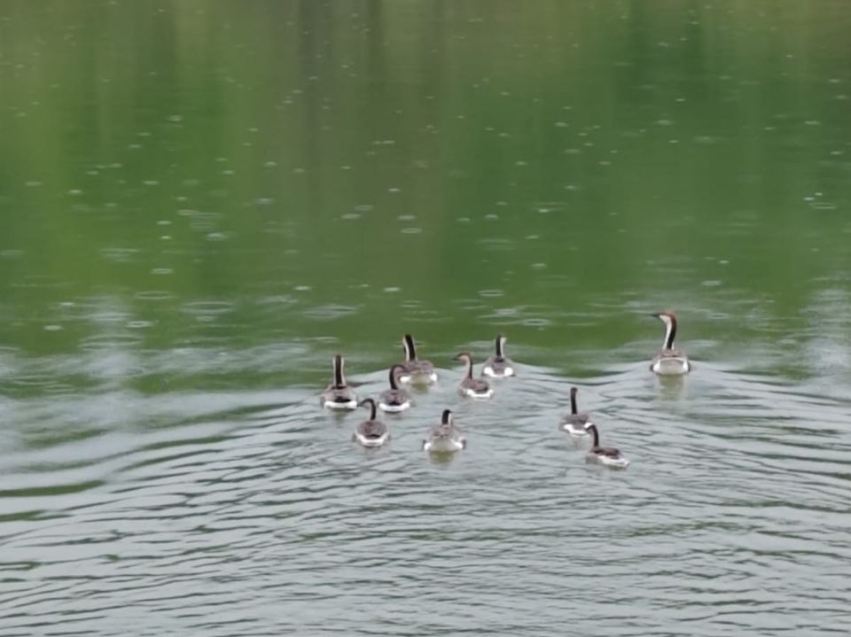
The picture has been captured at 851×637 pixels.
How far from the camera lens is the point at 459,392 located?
74.4ft

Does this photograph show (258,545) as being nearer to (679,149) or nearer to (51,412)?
(51,412)

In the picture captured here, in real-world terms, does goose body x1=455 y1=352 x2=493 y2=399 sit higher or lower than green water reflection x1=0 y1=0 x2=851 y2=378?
lower

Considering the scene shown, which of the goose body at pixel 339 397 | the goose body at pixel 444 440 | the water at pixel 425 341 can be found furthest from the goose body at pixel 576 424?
the goose body at pixel 339 397

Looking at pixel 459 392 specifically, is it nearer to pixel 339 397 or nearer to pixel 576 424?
pixel 339 397

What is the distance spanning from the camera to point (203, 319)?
28.3 m

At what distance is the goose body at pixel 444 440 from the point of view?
65.5 feet

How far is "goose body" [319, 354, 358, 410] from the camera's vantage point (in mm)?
22172

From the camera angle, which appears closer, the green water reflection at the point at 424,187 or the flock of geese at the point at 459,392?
the flock of geese at the point at 459,392

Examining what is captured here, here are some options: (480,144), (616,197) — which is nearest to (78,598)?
(616,197)

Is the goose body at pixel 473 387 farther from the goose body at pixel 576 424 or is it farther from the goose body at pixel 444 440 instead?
the goose body at pixel 444 440

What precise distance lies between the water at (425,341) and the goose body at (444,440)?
16 centimetres

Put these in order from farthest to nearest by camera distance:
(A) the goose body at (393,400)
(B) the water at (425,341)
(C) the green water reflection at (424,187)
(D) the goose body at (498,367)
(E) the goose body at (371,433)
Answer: (C) the green water reflection at (424,187) < (D) the goose body at (498,367) < (A) the goose body at (393,400) < (E) the goose body at (371,433) < (B) the water at (425,341)

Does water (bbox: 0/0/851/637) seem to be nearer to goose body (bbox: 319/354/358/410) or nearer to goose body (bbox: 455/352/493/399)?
goose body (bbox: 455/352/493/399)

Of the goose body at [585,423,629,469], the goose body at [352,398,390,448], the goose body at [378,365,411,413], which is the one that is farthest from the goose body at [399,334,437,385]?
the goose body at [585,423,629,469]
